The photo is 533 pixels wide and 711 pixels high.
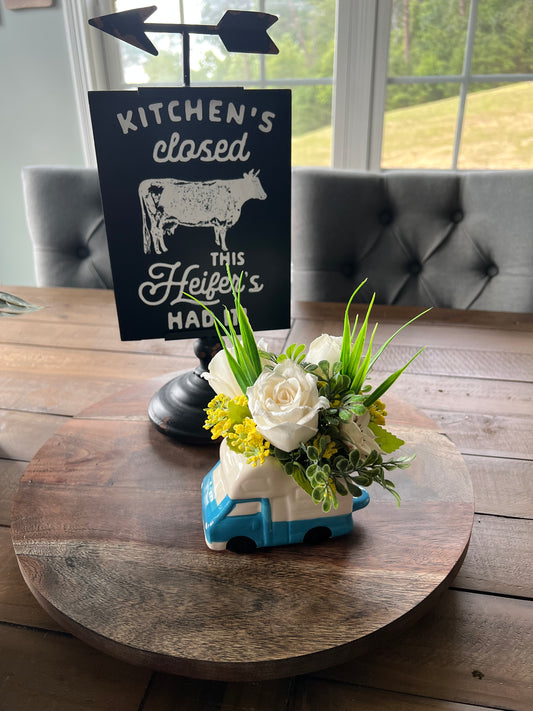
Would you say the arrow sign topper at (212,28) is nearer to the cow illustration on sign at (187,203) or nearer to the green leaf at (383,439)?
the cow illustration on sign at (187,203)

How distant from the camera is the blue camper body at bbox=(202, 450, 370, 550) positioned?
57 centimetres

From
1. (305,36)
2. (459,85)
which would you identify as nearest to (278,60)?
(305,36)

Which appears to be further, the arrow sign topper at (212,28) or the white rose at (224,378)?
the arrow sign topper at (212,28)

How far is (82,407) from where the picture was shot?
95cm

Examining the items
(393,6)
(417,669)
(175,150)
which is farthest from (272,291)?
(393,6)

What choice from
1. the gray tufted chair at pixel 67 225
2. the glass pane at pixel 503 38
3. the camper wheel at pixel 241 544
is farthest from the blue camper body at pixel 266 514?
the glass pane at pixel 503 38

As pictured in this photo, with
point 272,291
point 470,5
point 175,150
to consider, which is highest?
point 470,5

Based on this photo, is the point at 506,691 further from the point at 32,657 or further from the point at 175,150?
the point at 175,150

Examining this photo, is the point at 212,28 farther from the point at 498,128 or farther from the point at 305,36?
the point at 498,128

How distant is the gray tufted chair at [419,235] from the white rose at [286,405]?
101 centimetres

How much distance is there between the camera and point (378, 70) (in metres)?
1.81

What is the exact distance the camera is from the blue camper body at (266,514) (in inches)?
22.5

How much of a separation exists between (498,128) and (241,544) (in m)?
1.80

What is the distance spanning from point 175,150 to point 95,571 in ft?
1.71
